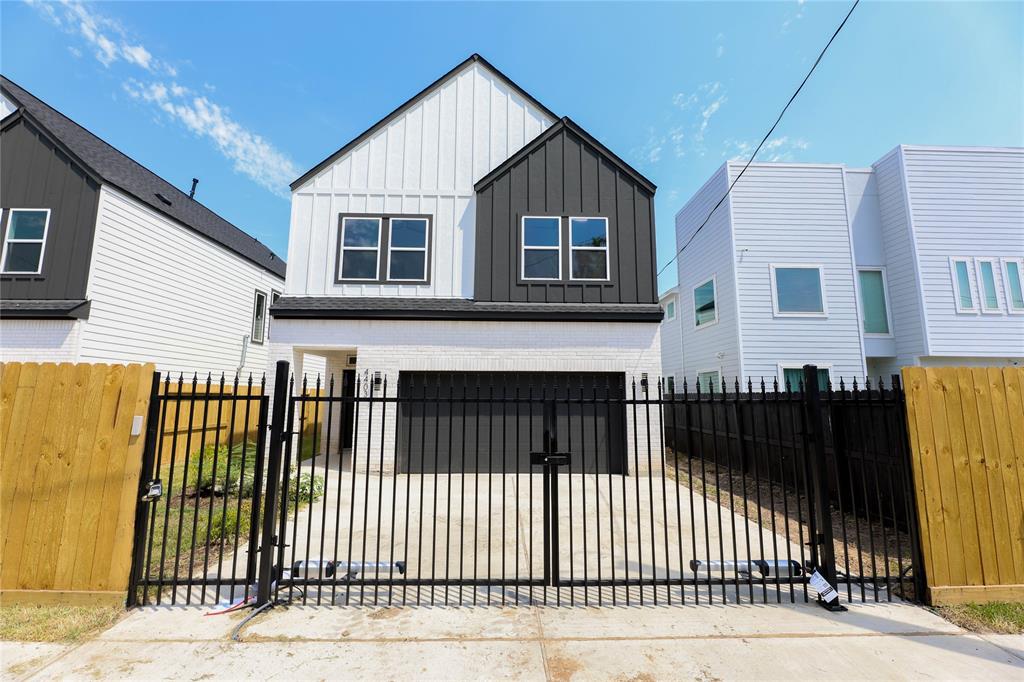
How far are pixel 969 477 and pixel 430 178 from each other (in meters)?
11.2

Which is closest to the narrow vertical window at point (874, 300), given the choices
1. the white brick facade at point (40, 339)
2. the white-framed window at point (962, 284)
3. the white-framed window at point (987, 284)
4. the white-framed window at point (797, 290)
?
the white-framed window at point (962, 284)

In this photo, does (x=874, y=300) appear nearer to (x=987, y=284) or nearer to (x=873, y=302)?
(x=873, y=302)

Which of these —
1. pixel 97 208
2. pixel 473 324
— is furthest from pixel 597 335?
pixel 97 208

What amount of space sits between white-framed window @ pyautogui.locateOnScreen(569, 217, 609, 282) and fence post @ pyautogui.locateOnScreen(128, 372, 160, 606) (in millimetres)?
8557

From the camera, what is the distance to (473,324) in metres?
10.4

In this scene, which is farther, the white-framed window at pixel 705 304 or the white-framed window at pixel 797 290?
the white-framed window at pixel 705 304

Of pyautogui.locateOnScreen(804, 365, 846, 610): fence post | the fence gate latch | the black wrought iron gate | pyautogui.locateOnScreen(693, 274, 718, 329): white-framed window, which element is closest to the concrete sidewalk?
the black wrought iron gate

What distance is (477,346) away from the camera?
10.3m

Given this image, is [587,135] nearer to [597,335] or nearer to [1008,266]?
[597,335]

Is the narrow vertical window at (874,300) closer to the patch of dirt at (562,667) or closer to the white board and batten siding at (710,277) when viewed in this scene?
the white board and batten siding at (710,277)

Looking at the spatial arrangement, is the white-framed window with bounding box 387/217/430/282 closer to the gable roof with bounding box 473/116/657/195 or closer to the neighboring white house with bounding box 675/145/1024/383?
the gable roof with bounding box 473/116/657/195

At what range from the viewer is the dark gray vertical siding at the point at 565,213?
35.0 ft

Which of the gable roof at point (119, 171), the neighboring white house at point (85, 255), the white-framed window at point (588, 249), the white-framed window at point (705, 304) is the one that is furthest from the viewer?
the white-framed window at point (705, 304)

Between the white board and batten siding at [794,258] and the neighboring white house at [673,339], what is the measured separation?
164 inches
